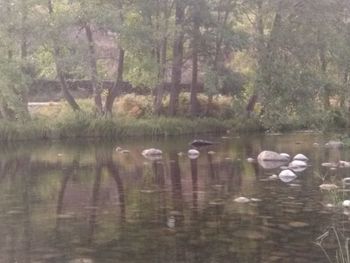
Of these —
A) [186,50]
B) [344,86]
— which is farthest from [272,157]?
[186,50]

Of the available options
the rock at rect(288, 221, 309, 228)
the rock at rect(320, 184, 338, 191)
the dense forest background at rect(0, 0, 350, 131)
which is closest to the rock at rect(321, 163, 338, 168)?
the rock at rect(320, 184, 338, 191)

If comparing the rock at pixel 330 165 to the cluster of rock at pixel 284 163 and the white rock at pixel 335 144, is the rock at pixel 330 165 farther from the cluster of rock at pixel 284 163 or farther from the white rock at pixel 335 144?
the white rock at pixel 335 144

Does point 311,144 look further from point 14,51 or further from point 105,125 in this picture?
point 14,51

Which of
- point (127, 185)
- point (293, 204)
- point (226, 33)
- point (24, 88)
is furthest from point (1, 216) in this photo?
point (226, 33)

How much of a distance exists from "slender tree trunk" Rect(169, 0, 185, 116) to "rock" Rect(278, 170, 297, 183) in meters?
15.0

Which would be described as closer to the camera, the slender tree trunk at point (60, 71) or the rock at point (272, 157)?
the rock at point (272, 157)

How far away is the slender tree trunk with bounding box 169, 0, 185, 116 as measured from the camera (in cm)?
3025

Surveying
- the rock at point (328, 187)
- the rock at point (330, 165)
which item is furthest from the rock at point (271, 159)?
the rock at point (328, 187)

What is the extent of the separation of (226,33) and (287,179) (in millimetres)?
15877

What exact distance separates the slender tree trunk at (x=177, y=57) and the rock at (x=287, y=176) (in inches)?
589

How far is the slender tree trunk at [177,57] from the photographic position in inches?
1191

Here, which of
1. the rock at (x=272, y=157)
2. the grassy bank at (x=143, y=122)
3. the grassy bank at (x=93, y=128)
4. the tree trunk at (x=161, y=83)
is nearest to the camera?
the rock at (x=272, y=157)

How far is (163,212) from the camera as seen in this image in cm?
1159

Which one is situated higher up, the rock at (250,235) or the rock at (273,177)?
the rock at (273,177)
